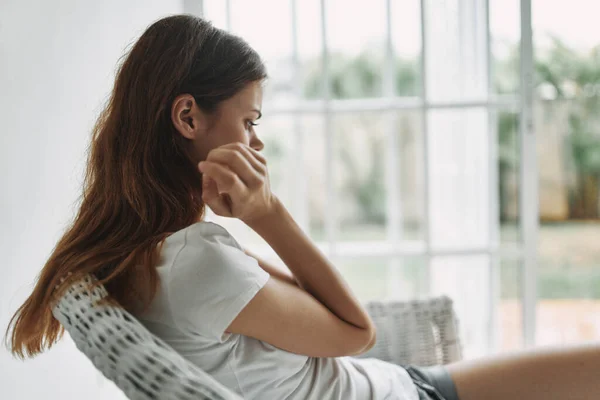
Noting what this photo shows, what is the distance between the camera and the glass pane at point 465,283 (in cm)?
247

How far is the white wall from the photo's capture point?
1292mm

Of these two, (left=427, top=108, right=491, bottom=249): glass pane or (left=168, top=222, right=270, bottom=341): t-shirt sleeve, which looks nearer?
(left=168, top=222, right=270, bottom=341): t-shirt sleeve

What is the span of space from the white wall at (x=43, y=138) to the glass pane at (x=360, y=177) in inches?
208

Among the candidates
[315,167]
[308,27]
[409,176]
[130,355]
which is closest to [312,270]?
[130,355]

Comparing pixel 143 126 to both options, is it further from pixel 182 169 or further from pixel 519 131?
pixel 519 131

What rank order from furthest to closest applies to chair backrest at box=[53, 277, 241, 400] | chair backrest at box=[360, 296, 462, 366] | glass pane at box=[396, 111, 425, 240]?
glass pane at box=[396, 111, 425, 240] → chair backrest at box=[360, 296, 462, 366] → chair backrest at box=[53, 277, 241, 400]

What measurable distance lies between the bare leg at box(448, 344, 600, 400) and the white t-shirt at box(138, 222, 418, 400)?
348 millimetres

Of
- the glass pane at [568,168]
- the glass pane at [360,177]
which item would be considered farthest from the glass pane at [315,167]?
the glass pane at [568,168]

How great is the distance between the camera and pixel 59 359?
1.55 m

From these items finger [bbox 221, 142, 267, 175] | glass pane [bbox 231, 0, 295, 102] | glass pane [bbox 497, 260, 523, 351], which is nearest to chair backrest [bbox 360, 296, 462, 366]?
finger [bbox 221, 142, 267, 175]

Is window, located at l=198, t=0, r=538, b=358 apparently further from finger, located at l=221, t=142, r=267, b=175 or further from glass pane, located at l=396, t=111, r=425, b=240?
glass pane, located at l=396, t=111, r=425, b=240

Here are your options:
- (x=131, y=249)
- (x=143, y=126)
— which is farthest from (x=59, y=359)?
(x=143, y=126)

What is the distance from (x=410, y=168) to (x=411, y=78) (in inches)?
41.0

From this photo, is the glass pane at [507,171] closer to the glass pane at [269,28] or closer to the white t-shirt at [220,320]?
the glass pane at [269,28]
